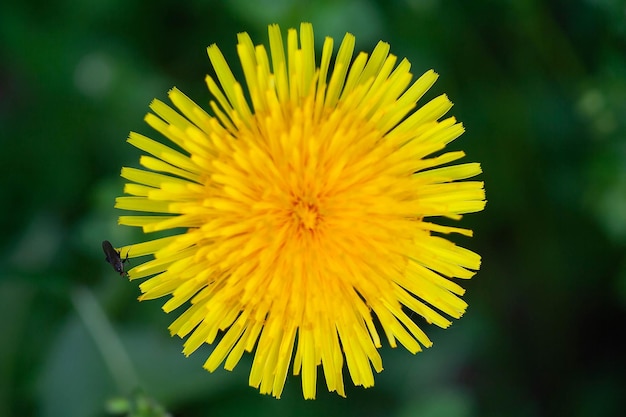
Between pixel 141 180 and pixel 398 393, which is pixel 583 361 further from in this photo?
pixel 141 180

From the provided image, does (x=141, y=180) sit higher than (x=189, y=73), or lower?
lower

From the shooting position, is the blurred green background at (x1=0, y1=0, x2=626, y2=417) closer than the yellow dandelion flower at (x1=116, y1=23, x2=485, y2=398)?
No

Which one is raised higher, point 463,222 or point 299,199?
point 299,199

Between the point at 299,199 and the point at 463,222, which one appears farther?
the point at 463,222

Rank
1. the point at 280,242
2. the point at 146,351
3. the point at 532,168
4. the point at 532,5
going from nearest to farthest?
the point at 280,242 → the point at 146,351 → the point at 532,5 → the point at 532,168

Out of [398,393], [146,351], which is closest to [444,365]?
[398,393]
